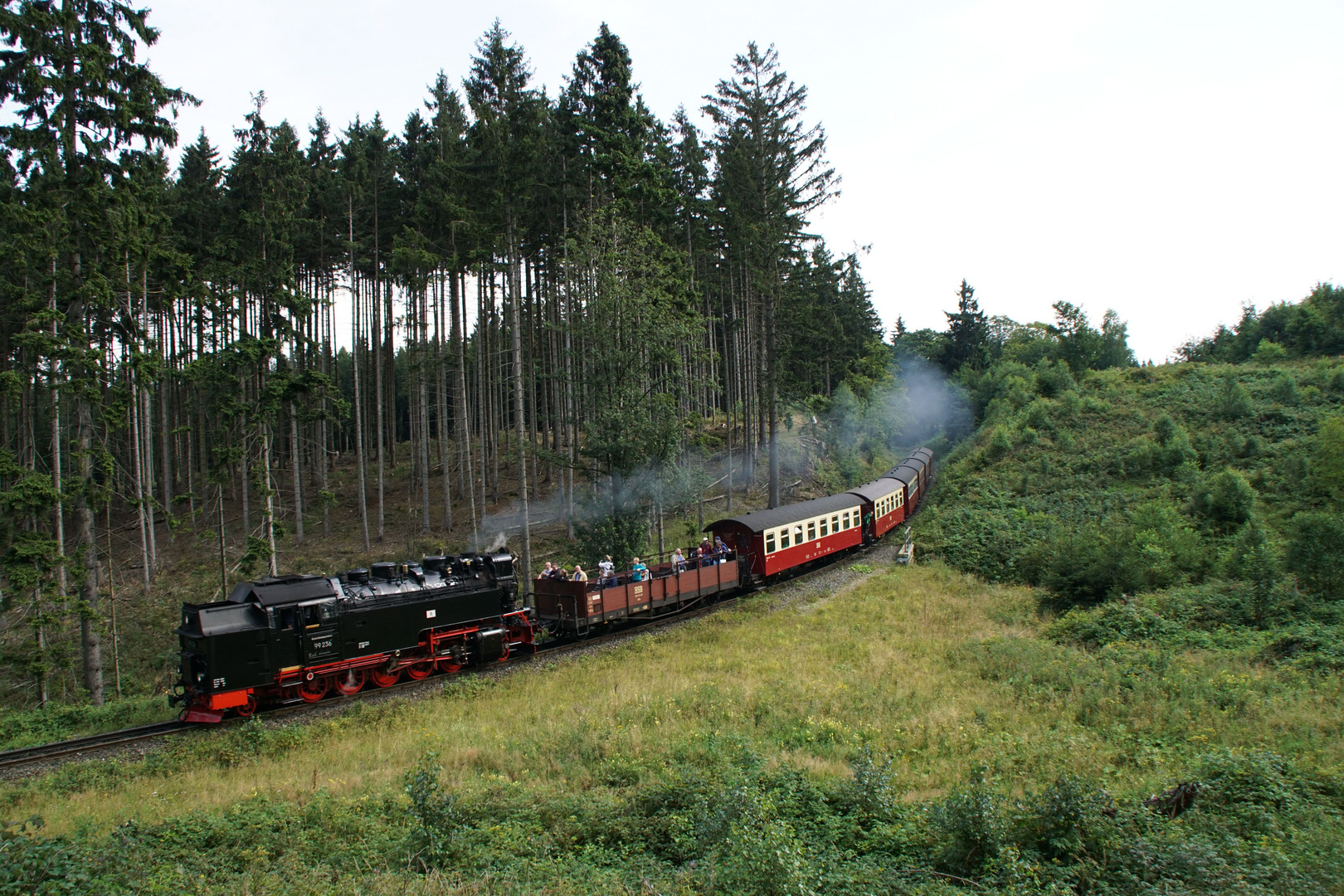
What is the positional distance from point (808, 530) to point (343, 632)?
1581cm

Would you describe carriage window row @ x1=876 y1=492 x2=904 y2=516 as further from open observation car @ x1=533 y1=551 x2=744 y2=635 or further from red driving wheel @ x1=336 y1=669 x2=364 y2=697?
red driving wheel @ x1=336 y1=669 x2=364 y2=697

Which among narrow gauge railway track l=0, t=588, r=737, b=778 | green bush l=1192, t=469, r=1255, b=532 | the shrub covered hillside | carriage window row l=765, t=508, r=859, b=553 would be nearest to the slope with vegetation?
narrow gauge railway track l=0, t=588, r=737, b=778

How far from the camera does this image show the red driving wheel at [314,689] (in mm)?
14609

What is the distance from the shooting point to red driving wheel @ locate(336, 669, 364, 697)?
15.4 m

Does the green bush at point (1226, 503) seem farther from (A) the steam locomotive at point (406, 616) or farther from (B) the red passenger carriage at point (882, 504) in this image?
(A) the steam locomotive at point (406, 616)

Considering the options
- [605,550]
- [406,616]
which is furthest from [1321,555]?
[406,616]

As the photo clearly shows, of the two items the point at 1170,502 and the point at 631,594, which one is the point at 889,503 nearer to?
the point at 1170,502

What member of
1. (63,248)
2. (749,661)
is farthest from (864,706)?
(63,248)

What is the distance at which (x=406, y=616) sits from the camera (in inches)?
632

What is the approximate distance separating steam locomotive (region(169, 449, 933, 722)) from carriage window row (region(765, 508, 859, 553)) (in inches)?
3.1

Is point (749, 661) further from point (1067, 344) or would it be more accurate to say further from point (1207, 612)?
point (1067, 344)

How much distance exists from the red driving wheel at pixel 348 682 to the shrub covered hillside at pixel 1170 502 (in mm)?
16588

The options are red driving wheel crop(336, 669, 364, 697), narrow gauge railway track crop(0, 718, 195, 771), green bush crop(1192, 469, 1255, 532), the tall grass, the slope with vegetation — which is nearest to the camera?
the slope with vegetation

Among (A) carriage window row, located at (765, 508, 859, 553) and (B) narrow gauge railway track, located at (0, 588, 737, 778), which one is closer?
(B) narrow gauge railway track, located at (0, 588, 737, 778)
